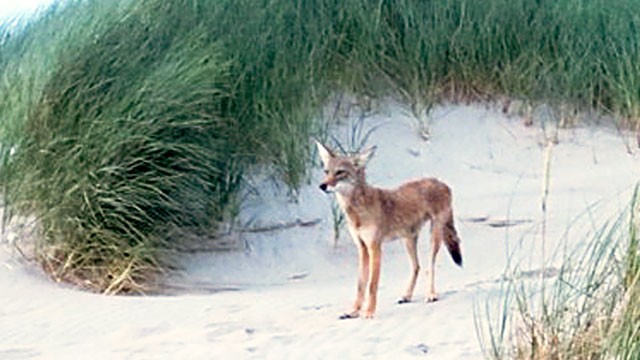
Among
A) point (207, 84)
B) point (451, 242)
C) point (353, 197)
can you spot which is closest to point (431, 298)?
point (451, 242)

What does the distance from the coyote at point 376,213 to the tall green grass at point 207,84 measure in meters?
2.08

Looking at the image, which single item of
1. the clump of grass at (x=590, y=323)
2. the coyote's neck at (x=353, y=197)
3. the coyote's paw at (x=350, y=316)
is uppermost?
the coyote's neck at (x=353, y=197)

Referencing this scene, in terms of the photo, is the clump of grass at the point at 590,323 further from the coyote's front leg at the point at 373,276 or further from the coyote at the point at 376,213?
the coyote at the point at 376,213

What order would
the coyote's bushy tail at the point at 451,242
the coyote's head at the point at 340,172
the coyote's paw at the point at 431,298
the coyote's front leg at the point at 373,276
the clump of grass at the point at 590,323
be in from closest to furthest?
the clump of grass at the point at 590,323 < the coyote's front leg at the point at 373,276 < the coyote's head at the point at 340,172 < the coyote's paw at the point at 431,298 < the coyote's bushy tail at the point at 451,242

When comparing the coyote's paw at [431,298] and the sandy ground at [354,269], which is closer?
the sandy ground at [354,269]

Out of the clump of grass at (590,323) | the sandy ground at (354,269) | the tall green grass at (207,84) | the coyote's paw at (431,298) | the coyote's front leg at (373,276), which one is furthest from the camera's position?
the tall green grass at (207,84)

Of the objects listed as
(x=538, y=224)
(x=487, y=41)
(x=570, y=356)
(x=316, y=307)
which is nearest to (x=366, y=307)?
(x=316, y=307)

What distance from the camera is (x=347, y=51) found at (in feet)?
37.1

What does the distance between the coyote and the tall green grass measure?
2075 millimetres

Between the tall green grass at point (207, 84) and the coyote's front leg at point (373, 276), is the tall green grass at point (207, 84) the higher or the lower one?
the higher one

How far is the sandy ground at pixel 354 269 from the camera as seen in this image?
597cm

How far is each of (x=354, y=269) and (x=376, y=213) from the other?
7.60ft

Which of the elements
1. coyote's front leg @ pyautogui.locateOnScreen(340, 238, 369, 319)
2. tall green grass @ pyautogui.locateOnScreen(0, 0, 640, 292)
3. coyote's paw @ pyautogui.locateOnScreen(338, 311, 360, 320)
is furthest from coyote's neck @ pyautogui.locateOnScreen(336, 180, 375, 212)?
tall green grass @ pyautogui.locateOnScreen(0, 0, 640, 292)

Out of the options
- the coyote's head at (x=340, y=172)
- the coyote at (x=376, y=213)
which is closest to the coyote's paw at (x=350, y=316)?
the coyote at (x=376, y=213)
